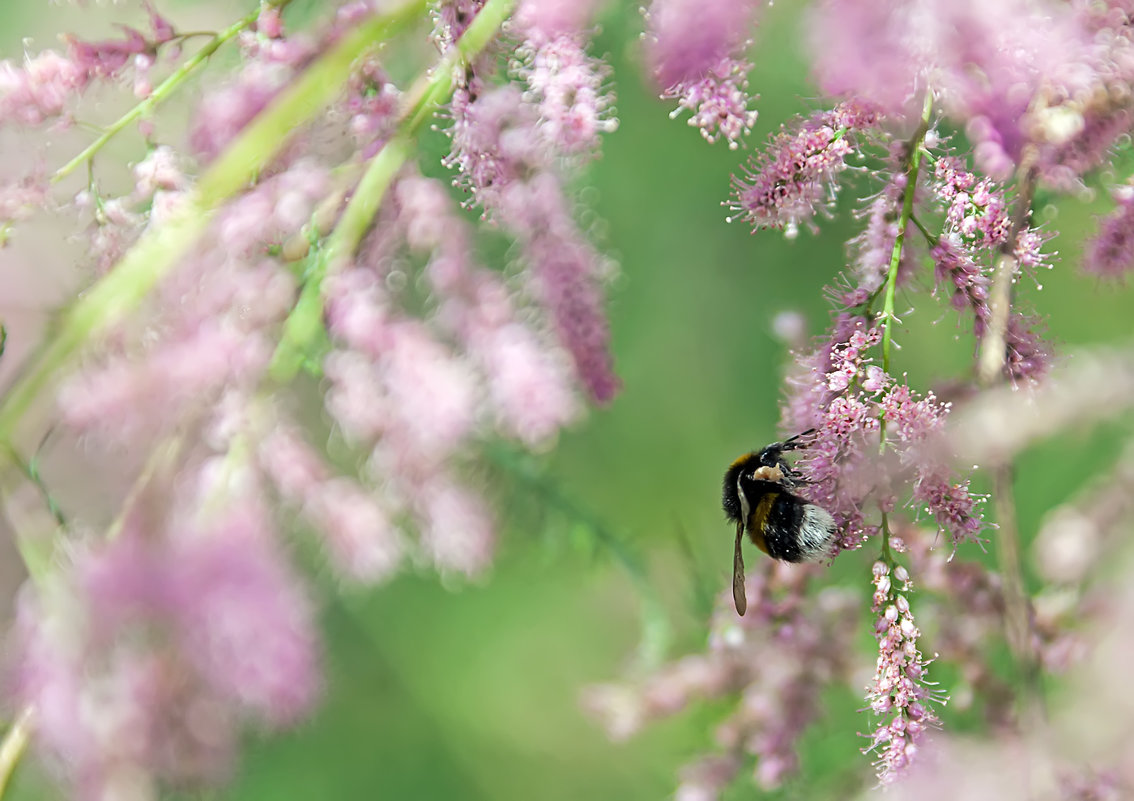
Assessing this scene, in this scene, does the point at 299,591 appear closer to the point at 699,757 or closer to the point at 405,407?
the point at 405,407

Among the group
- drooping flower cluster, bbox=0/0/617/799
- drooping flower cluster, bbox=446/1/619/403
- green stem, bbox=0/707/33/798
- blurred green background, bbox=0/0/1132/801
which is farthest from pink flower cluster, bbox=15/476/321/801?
blurred green background, bbox=0/0/1132/801

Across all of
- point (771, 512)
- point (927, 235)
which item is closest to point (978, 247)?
point (927, 235)

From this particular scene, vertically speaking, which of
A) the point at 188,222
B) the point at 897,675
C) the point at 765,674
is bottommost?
the point at 765,674

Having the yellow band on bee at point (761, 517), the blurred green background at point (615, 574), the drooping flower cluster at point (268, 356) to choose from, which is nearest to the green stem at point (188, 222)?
the drooping flower cluster at point (268, 356)

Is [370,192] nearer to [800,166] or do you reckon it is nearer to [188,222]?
→ [188,222]

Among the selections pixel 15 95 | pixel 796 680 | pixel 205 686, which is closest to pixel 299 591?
pixel 205 686
